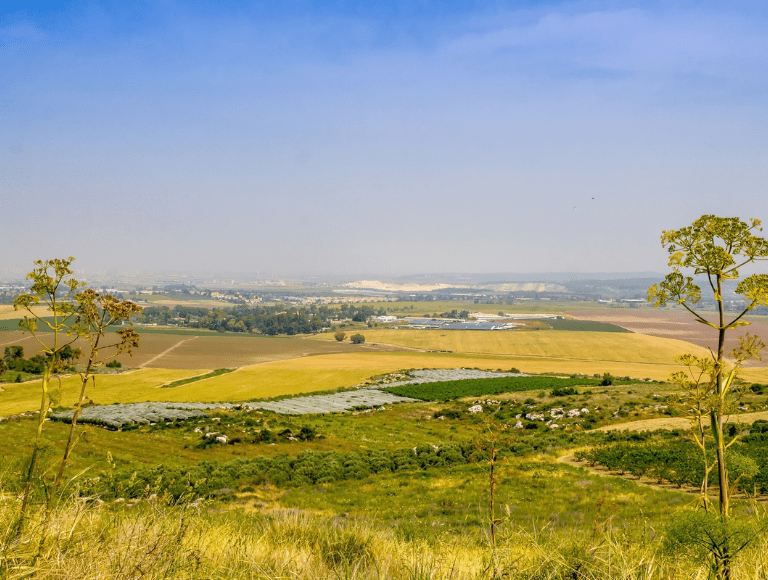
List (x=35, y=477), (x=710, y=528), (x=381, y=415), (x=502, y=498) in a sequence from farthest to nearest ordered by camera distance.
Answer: (x=381, y=415), (x=502, y=498), (x=35, y=477), (x=710, y=528)

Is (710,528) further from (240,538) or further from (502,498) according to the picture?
(502,498)

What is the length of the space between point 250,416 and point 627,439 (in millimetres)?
24698

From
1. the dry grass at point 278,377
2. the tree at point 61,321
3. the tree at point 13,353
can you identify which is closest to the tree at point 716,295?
the tree at point 61,321

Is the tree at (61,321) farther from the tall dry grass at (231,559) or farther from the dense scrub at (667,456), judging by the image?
the dense scrub at (667,456)

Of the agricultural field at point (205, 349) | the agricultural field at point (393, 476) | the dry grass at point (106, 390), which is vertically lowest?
the agricultural field at point (205, 349)

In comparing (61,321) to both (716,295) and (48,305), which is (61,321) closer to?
(48,305)

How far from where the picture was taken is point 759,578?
4.16 m

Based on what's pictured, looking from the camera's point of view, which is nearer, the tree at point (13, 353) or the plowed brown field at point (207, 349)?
the tree at point (13, 353)

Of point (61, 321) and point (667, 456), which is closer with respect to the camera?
point (61, 321)

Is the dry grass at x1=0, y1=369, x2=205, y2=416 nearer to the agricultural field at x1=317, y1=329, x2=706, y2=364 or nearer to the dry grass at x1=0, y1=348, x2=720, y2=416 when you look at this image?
the dry grass at x1=0, y1=348, x2=720, y2=416

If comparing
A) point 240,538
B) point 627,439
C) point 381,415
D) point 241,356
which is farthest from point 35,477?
point 241,356

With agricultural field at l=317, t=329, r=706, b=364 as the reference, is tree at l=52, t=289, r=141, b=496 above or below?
above

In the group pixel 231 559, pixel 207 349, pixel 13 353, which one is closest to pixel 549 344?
pixel 207 349

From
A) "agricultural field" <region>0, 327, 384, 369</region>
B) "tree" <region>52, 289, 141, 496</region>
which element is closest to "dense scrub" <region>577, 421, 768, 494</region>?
"tree" <region>52, 289, 141, 496</region>
